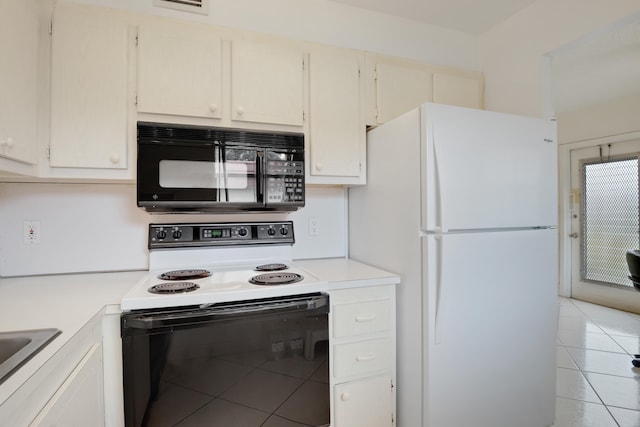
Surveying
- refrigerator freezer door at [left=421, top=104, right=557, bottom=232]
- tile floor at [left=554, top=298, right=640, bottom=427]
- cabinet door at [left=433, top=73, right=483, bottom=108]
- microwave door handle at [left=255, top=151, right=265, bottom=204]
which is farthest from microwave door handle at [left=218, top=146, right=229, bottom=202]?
tile floor at [left=554, top=298, right=640, bottom=427]

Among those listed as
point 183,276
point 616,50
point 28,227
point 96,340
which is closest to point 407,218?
point 183,276

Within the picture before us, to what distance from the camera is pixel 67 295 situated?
128cm

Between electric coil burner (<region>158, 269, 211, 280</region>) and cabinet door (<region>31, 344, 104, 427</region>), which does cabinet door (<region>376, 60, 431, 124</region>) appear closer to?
electric coil burner (<region>158, 269, 211, 280</region>)

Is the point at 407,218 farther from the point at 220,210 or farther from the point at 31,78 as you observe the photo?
the point at 31,78

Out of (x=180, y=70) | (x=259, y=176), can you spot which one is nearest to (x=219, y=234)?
(x=259, y=176)

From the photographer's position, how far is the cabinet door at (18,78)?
3.67 ft

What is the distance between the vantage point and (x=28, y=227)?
64.5 inches

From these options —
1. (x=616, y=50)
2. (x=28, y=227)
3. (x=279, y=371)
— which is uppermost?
(x=616, y=50)

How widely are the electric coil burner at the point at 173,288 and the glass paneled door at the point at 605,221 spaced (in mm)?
4870

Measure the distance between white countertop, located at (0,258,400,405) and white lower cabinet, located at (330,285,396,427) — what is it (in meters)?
0.09

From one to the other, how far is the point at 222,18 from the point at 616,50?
3.16 meters

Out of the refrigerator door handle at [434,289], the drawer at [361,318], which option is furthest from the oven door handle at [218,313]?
the refrigerator door handle at [434,289]

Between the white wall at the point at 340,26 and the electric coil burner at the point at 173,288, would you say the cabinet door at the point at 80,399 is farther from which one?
the white wall at the point at 340,26

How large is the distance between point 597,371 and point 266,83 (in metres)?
3.18
